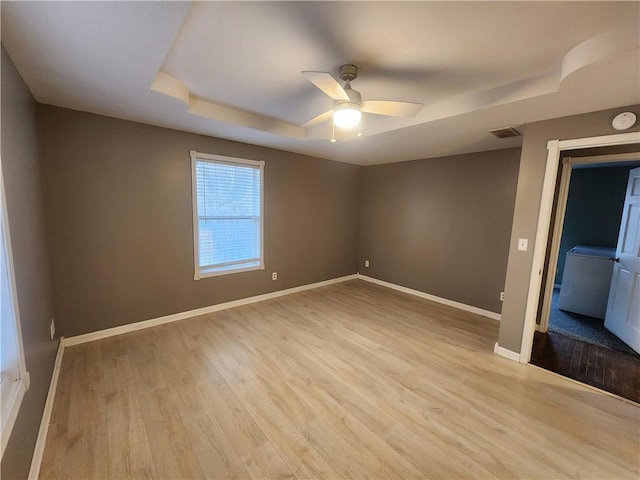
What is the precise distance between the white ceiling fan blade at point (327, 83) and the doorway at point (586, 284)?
2796 mm

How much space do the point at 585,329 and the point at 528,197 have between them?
226cm

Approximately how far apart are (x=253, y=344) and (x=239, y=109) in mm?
2539

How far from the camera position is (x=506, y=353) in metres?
2.76

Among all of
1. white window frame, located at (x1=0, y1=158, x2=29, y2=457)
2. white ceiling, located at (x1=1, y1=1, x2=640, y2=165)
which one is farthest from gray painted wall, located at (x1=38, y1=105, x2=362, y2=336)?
white window frame, located at (x1=0, y1=158, x2=29, y2=457)

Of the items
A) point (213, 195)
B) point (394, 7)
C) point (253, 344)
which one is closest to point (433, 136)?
point (394, 7)

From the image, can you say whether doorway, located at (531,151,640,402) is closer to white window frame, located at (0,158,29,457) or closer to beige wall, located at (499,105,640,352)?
beige wall, located at (499,105,640,352)

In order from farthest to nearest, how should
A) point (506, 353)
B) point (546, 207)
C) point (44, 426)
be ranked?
point (506, 353)
point (546, 207)
point (44, 426)

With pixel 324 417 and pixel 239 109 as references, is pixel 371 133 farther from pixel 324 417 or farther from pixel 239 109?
pixel 324 417

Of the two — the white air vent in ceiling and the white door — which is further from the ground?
the white air vent in ceiling

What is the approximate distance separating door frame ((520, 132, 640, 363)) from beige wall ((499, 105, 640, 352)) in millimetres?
35

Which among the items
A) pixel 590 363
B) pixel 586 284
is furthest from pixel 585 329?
pixel 590 363

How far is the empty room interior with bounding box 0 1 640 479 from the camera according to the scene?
1508mm

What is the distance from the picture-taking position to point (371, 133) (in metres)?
3.11

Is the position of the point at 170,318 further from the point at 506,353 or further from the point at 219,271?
the point at 506,353
